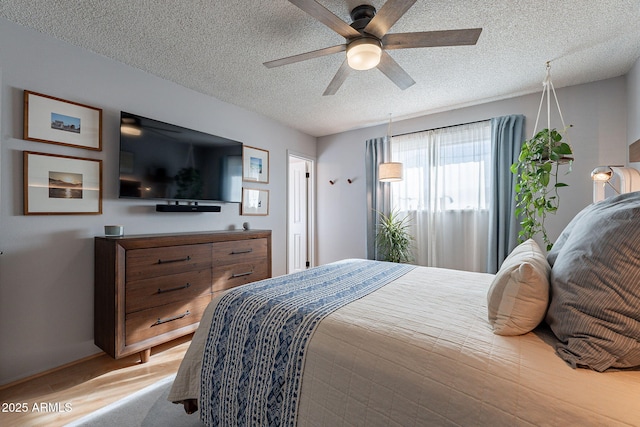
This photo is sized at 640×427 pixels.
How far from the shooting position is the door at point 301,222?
16.1 feet

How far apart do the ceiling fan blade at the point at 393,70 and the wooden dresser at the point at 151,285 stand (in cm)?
209

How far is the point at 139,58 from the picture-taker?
2436 millimetres

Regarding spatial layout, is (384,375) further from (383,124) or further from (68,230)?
(383,124)

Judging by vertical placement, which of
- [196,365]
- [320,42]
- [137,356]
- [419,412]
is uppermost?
[320,42]

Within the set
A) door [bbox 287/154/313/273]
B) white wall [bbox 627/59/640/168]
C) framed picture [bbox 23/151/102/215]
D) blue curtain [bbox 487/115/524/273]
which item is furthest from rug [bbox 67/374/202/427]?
white wall [bbox 627/59/640/168]

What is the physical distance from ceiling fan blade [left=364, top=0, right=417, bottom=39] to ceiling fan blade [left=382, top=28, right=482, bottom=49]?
0.09m

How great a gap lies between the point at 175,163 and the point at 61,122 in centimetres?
86

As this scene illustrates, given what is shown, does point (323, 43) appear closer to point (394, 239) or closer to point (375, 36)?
point (375, 36)

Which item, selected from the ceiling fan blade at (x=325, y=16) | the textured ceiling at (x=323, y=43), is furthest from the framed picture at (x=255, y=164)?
the ceiling fan blade at (x=325, y=16)

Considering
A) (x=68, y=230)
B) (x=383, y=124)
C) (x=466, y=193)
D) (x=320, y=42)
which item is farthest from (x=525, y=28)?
(x=68, y=230)

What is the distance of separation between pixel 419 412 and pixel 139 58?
3.21 meters

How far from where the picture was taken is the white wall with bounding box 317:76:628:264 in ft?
9.15

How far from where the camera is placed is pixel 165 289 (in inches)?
90.9

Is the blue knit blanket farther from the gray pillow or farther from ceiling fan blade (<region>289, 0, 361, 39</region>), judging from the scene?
ceiling fan blade (<region>289, 0, 361, 39</region>)
